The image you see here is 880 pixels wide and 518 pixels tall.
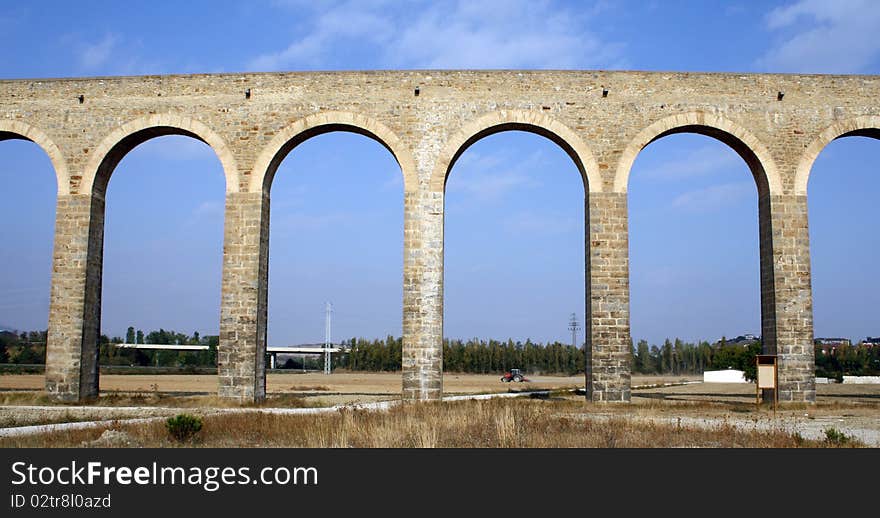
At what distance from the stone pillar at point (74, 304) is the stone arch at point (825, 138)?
15.9m

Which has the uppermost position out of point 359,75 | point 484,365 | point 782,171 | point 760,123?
point 359,75

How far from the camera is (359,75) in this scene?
683 inches

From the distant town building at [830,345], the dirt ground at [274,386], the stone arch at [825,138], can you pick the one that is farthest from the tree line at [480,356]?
the stone arch at [825,138]

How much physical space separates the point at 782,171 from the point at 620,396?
6.11 meters

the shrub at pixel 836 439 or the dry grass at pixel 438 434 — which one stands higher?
the shrub at pixel 836 439

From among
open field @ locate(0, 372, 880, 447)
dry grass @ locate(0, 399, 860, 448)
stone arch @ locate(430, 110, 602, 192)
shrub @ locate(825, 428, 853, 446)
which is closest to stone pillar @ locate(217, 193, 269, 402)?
open field @ locate(0, 372, 880, 447)

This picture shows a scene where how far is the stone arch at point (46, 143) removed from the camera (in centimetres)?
1767

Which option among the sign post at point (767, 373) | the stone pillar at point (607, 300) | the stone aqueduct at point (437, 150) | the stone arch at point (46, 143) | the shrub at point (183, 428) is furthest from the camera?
the stone arch at point (46, 143)

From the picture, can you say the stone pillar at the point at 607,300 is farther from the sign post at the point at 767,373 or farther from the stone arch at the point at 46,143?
the stone arch at the point at 46,143

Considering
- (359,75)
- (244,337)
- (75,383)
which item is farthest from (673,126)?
(75,383)

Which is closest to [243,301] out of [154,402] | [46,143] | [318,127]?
[154,402]

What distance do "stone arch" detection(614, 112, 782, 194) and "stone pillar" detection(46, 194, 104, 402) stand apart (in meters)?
12.0

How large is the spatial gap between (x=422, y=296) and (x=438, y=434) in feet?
22.9

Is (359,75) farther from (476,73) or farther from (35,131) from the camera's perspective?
(35,131)
